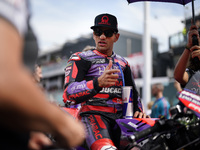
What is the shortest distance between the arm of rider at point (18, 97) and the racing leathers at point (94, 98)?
1259 millimetres

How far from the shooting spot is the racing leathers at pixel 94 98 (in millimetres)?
2205

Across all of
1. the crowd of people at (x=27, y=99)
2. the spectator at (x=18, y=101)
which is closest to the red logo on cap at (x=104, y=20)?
the crowd of people at (x=27, y=99)

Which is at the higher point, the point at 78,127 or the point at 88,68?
the point at 88,68

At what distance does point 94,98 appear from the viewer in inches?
100

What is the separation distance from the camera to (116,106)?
2.57 meters

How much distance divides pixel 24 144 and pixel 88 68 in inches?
67.0

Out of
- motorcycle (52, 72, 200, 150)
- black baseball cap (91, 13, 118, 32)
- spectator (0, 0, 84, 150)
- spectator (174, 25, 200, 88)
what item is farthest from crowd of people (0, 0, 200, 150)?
spectator (174, 25, 200, 88)

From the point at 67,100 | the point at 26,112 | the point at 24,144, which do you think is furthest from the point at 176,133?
the point at 26,112

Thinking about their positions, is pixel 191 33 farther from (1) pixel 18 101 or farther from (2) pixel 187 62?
(1) pixel 18 101

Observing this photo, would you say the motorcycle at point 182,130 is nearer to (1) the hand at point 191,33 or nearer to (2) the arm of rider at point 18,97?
(1) the hand at point 191,33

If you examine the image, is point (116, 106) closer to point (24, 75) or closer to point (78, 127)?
point (78, 127)

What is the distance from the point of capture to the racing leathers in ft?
7.23

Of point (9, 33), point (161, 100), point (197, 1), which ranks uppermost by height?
point (197, 1)

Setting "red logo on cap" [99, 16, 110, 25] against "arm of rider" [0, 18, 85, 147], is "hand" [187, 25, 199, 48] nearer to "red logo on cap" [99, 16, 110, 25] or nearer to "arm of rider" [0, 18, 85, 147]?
"red logo on cap" [99, 16, 110, 25]
